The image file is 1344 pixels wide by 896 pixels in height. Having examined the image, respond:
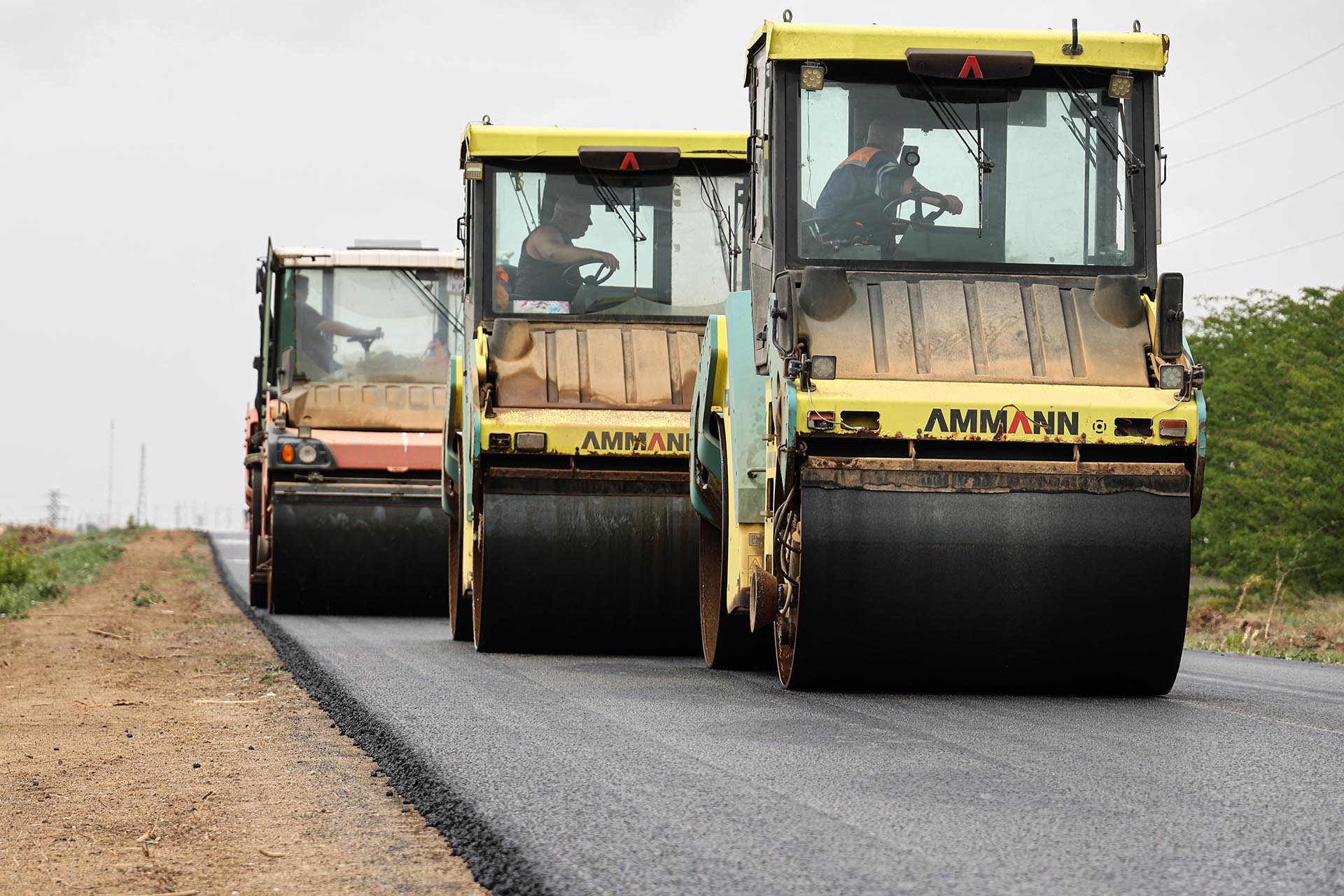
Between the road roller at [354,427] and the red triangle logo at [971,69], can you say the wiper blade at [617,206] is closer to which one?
the red triangle logo at [971,69]

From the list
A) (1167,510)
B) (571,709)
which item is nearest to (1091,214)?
(1167,510)

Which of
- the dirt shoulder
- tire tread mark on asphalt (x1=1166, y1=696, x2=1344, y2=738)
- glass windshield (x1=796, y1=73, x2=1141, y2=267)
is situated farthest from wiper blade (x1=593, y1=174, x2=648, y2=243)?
tire tread mark on asphalt (x1=1166, y1=696, x2=1344, y2=738)

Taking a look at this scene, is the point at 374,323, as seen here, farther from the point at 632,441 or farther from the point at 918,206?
the point at 918,206

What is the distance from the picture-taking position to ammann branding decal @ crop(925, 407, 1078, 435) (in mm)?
6793

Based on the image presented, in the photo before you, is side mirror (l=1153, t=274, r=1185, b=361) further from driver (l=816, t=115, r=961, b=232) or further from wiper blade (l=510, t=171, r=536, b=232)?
wiper blade (l=510, t=171, r=536, b=232)

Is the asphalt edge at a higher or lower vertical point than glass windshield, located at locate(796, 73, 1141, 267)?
lower

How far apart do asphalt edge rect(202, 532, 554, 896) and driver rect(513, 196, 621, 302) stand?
2.68 metres

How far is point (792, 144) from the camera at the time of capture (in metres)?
7.75

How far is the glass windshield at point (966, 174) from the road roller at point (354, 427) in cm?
746

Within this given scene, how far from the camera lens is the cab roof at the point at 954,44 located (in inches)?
303

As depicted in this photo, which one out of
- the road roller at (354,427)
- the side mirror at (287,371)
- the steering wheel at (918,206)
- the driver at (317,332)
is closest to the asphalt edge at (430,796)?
the steering wheel at (918,206)

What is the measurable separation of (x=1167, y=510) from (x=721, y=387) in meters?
2.51

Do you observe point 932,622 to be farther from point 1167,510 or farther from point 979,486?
point 1167,510

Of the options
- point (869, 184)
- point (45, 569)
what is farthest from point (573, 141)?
point (45, 569)
